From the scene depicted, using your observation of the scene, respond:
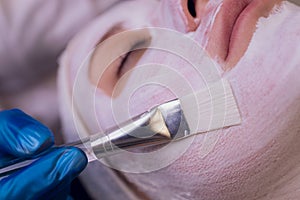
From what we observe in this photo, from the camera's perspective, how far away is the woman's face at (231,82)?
619 mm

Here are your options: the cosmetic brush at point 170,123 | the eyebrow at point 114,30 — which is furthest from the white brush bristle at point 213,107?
the eyebrow at point 114,30

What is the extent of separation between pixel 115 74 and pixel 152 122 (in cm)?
9

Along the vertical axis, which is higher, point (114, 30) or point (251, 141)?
point (114, 30)

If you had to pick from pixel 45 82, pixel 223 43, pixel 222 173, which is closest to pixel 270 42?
pixel 223 43

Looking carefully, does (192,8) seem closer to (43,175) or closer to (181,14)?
(181,14)

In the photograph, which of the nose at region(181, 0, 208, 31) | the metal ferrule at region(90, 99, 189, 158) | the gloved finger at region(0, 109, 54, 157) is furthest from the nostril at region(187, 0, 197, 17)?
the gloved finger at region(0, 109, 54, 157)

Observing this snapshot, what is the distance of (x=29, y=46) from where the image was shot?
0.64m

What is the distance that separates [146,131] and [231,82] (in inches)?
4.6

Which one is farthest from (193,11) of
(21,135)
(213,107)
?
(21,135)

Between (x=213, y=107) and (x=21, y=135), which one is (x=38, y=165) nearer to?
(x=21, y=135)

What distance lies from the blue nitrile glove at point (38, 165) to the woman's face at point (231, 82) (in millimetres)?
65

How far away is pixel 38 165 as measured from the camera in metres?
0.58

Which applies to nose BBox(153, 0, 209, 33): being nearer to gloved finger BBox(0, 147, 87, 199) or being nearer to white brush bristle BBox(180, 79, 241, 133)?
white brush bristle BBox(180, 79, 241, 133)

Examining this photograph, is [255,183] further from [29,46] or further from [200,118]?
[29,46]
